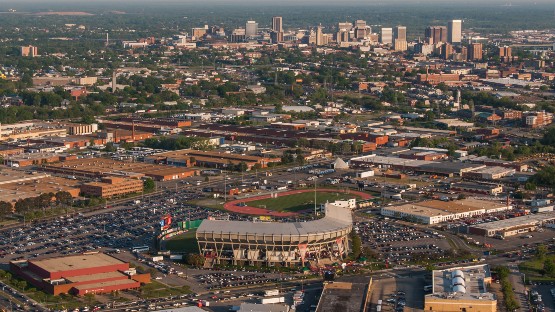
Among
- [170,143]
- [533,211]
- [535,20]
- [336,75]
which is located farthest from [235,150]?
[535,20]

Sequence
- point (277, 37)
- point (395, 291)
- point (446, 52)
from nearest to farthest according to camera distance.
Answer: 1. point (395, 291)
2. point (446, 52)
3. point (277, 37)

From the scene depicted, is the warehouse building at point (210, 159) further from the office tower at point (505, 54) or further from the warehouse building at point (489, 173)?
the office tower at point (505, 54)

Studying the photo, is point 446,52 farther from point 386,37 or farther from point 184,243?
point 184,243

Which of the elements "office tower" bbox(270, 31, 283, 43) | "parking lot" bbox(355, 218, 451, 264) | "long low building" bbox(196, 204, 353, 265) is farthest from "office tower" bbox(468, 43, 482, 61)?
→ "long low building" bbox(196, 204, 353, 265)

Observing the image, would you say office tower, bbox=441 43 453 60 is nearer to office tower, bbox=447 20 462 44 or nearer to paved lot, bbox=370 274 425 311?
office tower, bbox=447 20 462 44

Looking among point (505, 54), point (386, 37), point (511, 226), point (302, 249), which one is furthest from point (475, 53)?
point (302, 249)
